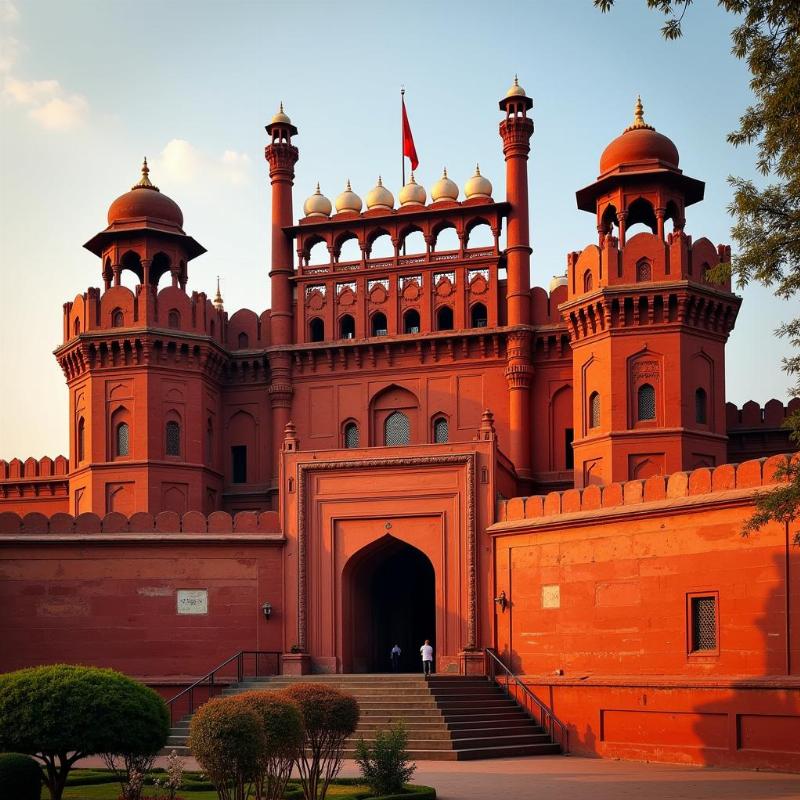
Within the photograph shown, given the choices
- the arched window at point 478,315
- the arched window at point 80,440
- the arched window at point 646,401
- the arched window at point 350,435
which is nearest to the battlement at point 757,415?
the arched window at point 646,401

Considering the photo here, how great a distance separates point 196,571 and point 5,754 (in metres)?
14.0

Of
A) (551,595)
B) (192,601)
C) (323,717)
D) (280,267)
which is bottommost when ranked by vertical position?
(323,717)

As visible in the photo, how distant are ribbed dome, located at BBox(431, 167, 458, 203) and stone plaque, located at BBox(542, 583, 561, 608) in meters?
13.5

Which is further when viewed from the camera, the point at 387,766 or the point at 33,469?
the point at 33,469

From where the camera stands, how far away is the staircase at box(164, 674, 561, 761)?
26.8 metres

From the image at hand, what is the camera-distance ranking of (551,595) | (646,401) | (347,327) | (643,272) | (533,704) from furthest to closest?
(347,327) → (643,272) → (646,401) → (551,595) → (533,704)

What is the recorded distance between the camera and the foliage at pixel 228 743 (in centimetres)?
1630

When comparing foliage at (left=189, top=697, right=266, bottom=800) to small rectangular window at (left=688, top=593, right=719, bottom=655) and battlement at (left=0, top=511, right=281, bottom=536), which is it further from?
battlement at (left=0, top=511, right=281, bottom=536)

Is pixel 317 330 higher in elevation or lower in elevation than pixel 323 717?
higher

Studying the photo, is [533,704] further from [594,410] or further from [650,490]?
[594,410]

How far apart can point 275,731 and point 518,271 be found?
22296mm

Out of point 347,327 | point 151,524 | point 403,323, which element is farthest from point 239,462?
point 151,524

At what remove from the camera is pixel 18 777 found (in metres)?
17.9

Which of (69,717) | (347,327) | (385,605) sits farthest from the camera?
(347,327)
